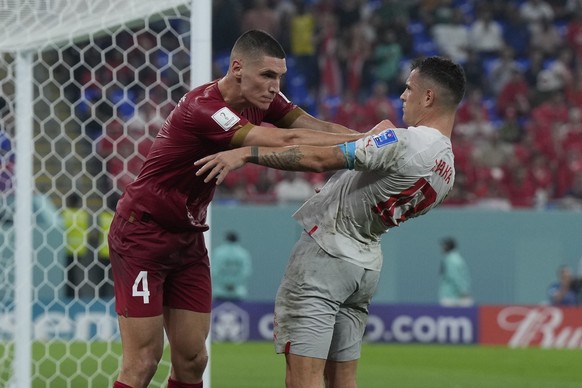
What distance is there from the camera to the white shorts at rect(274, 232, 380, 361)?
563 cm

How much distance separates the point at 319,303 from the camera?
568cm

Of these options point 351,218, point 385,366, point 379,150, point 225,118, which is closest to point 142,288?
point 225,118

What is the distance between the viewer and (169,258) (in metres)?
6.14

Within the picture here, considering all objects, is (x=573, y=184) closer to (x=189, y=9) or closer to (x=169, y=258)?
(x=189, y=9)

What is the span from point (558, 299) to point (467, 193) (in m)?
2.19

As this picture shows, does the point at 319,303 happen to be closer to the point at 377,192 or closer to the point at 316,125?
the point at 377,192

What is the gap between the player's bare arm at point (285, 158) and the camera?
5.28 m

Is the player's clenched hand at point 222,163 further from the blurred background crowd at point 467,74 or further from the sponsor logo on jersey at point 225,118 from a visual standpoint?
the blurred background crowd at point 467,74

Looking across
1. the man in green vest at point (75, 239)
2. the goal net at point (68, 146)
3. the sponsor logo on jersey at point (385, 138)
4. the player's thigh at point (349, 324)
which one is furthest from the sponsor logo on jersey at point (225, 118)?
the man in green vest at point (75, 239)

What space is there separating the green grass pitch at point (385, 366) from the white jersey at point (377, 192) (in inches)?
151

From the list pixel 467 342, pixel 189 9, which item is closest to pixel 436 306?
pixel 467 342

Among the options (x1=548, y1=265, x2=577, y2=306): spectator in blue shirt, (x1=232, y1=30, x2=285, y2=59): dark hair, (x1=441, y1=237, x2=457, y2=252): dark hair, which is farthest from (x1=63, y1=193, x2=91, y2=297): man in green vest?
(x1=232, y1=30, x2=285, y2=59): dark hair

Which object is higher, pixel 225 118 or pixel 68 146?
pixel 68 146

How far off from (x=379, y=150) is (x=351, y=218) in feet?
1.67
